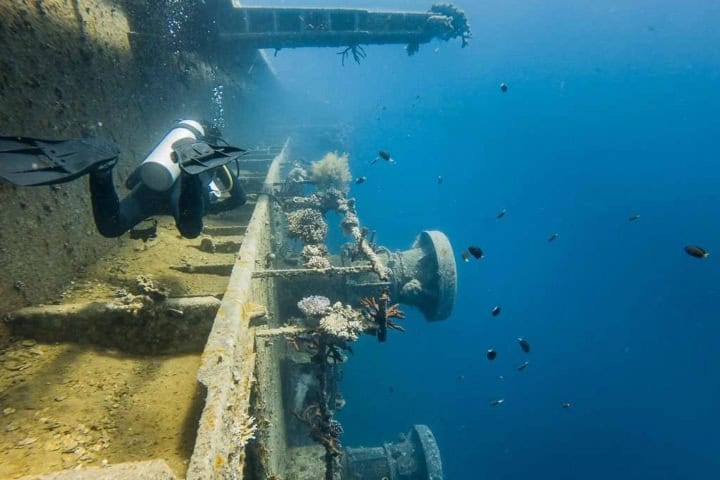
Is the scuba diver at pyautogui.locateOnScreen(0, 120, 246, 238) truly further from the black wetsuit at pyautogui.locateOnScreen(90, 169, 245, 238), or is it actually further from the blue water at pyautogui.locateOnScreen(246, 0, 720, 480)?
the blue water at pyautogui.locateOnScreen(246, 0, 720, 480)

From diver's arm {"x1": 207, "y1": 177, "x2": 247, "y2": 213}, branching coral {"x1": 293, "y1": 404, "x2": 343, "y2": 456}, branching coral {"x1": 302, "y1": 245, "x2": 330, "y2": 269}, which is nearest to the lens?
branching coral {"x1": 293, "y1": 404, "x2": 343, "y2": 456}

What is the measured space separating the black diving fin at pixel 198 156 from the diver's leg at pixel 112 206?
2.04 feet

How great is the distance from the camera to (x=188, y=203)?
3.51m

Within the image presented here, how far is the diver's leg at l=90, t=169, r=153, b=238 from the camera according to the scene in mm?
3090

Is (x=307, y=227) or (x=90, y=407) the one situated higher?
(x=307, y=227)

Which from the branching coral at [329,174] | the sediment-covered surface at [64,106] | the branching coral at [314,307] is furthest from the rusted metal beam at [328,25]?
the branching coral at [314,307]

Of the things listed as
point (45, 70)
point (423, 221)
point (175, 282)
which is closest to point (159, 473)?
point (175, 282)

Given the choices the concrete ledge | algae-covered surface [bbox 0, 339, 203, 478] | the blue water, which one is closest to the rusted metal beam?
algae-covered surface [bbox 0, 339, 203, 478]

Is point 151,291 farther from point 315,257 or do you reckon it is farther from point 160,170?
point 315,257

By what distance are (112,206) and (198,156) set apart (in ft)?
3.24

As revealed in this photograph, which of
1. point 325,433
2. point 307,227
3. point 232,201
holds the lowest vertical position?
point 325,433

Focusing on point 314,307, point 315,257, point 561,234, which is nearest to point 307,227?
point 315,257

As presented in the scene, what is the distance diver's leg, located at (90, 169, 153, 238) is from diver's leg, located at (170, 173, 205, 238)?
1.18ft

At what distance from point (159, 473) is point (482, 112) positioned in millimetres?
149353
